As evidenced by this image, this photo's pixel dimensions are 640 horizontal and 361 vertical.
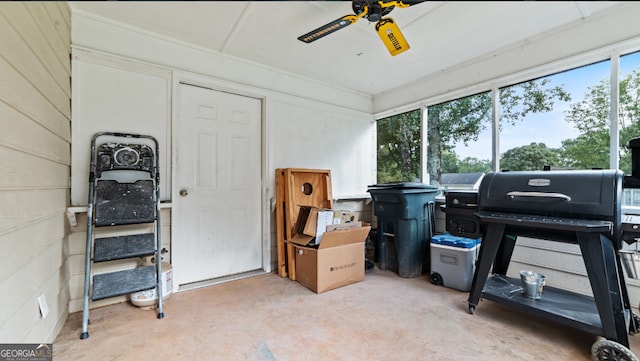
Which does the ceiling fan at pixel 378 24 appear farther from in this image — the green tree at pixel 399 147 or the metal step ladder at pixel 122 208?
the green tree at pixel 399 147

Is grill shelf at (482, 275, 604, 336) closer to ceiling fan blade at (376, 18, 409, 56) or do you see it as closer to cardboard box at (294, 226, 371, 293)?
cardboard box at (294, 226, 371, 293)

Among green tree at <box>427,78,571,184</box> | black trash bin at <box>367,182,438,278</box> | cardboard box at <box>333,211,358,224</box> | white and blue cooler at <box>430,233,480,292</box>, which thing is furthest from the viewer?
black trash bin at <box>367,182,438,278</box>

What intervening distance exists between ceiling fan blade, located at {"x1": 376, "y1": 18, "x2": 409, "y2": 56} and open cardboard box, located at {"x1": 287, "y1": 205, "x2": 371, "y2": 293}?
1.65m

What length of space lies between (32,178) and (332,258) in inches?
85.8

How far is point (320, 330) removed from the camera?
1.94 meters

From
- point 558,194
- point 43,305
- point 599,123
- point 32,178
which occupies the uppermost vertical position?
point 599,123

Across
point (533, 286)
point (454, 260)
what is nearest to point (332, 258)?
point (454, 260)

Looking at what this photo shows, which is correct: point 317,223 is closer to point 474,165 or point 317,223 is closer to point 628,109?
point 474,165

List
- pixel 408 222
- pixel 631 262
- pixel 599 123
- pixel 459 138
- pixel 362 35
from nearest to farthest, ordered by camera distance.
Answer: pixel 631 262 < pixel 599 123 < pixel 362 35 < pixel 408 222 < pixel 459 138

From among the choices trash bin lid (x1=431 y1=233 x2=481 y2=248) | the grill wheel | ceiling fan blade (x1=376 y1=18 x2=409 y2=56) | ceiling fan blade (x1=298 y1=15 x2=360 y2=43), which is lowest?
the grill wheel

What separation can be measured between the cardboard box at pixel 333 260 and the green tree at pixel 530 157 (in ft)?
5.39

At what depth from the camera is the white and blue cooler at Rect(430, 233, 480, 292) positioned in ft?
8.48

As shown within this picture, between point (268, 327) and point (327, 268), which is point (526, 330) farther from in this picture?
point (268, 327)

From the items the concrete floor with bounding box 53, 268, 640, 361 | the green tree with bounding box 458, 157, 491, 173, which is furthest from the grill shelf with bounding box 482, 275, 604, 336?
the green tree with bounding box 458, 157, 491, 173
